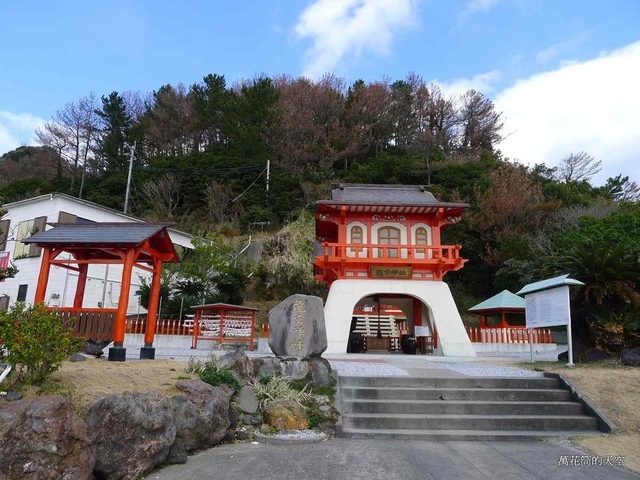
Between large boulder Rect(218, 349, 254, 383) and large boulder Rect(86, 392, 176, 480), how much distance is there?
246cm

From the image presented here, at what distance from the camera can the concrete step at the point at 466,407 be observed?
7367 millimetres

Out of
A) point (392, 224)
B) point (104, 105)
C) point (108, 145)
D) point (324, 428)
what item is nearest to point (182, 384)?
point (324, 428)

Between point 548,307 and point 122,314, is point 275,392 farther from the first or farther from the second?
point 548,307

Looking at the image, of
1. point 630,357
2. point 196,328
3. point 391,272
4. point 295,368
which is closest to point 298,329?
point 295,368

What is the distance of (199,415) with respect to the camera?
5.73m

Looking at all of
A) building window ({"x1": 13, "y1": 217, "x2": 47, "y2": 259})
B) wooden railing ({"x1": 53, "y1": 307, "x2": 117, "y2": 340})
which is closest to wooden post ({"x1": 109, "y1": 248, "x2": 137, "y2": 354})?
wooden railing ({"x1": 53, "y1": 307, "x2": 117, "y2": 340})

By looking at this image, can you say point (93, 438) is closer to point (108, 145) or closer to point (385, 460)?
point (385, 460)

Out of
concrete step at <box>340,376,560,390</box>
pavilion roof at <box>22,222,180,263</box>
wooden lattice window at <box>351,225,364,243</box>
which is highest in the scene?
wooden lattice window at <box>351,225,364,243</box>

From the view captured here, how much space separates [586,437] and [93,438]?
6.91 m

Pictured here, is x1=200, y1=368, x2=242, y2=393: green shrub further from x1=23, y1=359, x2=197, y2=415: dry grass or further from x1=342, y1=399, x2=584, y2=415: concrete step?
x1=342, y1=399, x2=584, y2=415: concrete step

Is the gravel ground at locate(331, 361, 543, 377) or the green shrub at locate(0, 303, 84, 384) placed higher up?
the green shrub at locate(0, 303, 84, 384)

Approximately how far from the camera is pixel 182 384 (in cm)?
605

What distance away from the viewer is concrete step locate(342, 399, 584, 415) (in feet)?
24.2

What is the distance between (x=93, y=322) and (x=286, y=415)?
20.2 feet
